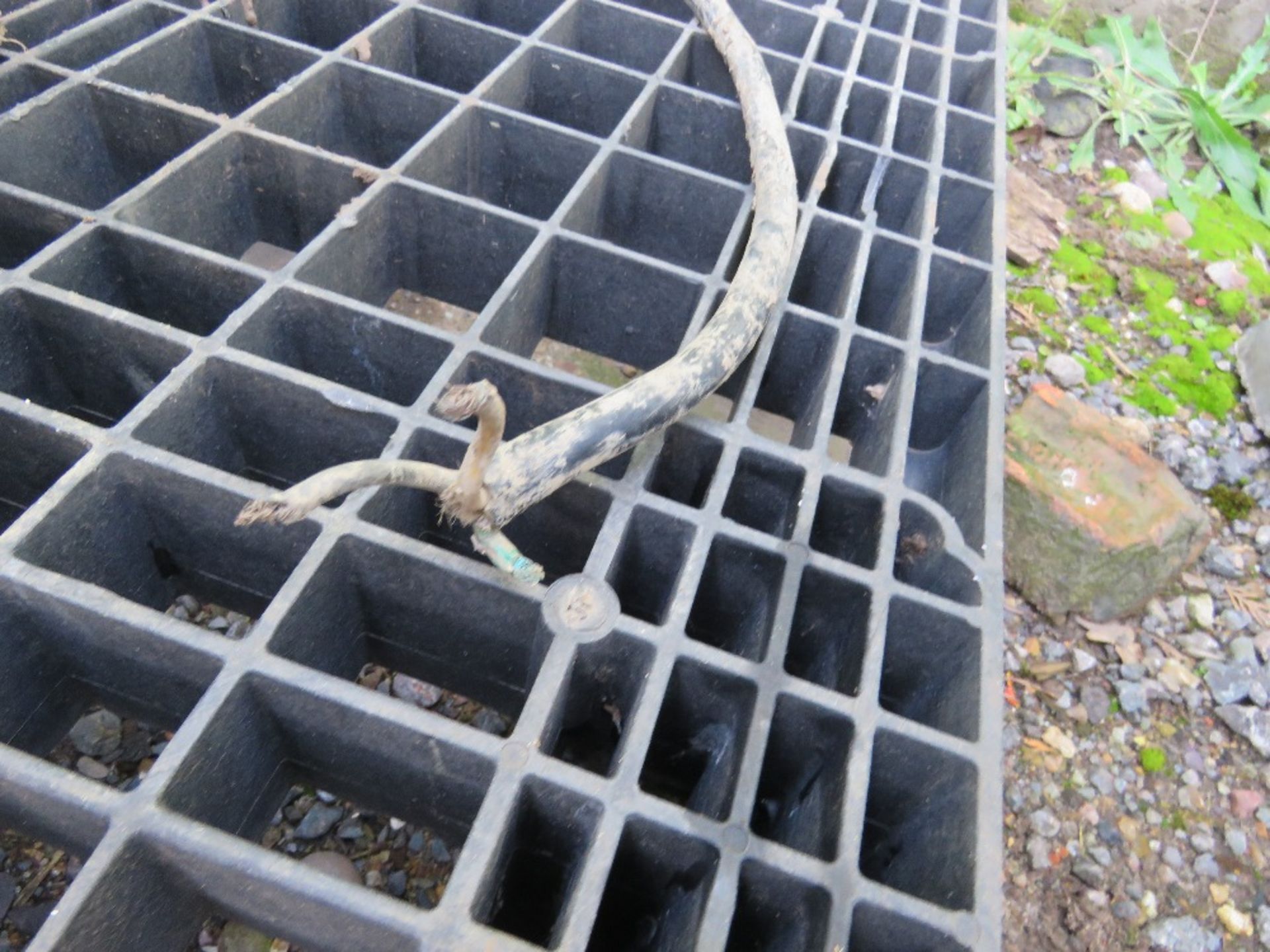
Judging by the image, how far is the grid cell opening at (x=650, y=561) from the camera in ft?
5.27

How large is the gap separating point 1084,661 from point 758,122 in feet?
6.17

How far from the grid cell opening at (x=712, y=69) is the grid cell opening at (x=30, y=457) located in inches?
78.7

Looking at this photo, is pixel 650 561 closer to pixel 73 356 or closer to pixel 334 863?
pixel 334 863

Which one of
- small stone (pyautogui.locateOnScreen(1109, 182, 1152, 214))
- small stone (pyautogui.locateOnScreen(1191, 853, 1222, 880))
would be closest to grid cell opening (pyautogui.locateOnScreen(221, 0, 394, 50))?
small stone (pyautogui.locateOnScreen(1191, 853, 1222, 880))

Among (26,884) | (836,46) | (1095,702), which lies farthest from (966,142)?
(26,884)

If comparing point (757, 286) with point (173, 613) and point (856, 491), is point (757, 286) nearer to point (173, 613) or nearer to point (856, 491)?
point (856, 491)

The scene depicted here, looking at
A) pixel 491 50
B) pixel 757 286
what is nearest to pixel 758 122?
pixel 757 286

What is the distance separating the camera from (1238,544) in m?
3.18

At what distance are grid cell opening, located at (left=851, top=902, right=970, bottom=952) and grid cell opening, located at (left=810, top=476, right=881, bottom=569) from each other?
62 cm

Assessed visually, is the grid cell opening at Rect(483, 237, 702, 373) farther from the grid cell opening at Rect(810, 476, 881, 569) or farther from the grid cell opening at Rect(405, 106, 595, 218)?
the grid cell opening at Rect(810, 476, 881, 569)

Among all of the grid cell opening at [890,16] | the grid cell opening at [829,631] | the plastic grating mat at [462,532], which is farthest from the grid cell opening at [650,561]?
the grid cell opening at [890,16]

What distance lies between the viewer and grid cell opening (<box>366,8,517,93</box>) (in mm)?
2621

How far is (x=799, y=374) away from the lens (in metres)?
2.12

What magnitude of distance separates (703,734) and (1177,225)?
4.26m
